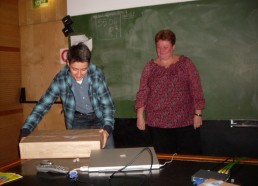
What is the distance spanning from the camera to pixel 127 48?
9.35ft

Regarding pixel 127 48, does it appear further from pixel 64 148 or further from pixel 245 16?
pixel 64 148

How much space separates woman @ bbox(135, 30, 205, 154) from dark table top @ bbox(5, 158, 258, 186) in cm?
103

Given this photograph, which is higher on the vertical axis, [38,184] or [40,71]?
[40,71]

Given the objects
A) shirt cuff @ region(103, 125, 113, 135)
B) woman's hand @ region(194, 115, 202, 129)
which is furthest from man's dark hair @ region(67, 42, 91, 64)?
woman's hand @ region(194, 115, 202, 129)

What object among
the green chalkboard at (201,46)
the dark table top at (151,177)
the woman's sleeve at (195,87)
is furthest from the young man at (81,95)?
the green chalkboard at (201,46)

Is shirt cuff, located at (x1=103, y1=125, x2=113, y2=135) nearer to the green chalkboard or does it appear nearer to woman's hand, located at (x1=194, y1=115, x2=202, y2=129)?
woman's hand, located at (x1=194, y1=115, x2=202, y2=129)

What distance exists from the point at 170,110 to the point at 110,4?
149cm

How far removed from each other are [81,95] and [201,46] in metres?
1.36

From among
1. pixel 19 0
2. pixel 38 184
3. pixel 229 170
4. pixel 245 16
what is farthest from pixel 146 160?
pixel 19 0

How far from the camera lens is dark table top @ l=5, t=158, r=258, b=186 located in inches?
39.4

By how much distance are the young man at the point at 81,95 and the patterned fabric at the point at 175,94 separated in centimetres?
55

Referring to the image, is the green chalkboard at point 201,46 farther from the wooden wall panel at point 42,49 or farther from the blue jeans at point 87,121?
the blue jeans at point 87,121

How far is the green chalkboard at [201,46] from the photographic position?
2.41 metres

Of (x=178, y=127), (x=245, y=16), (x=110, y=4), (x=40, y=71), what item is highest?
(x=110, y=4)
